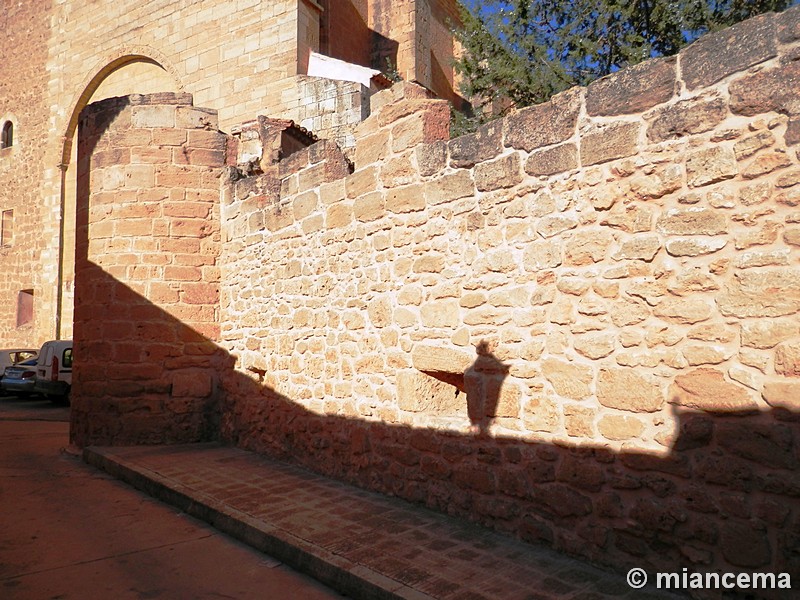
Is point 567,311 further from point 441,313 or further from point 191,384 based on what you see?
point 191,384

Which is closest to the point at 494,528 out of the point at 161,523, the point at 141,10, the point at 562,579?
the point at 562,579

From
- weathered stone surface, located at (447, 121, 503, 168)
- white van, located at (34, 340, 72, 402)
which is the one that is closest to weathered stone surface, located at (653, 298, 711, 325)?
weathered stone surface, located at (447, 121, 503, 168)

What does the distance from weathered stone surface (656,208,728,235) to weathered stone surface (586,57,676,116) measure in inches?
24.1

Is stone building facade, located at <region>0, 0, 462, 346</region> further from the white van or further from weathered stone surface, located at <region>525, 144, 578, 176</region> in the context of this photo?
weathered stone surface, located at <region>525, 144, 578, 176</region>

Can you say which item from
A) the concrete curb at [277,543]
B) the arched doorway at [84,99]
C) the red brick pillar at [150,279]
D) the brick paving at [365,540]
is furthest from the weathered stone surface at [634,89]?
the arched doorway at [84,99]

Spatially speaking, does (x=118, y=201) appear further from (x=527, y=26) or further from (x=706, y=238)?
(x=527, y=26)

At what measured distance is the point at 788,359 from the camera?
263 centimetres

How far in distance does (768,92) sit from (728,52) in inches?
12.1

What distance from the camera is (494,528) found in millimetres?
3811

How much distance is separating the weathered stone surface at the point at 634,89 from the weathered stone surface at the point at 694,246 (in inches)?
29.7

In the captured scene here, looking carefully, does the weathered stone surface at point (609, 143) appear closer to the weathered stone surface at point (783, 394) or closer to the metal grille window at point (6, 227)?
the weathered stone surface at point (783, 394)

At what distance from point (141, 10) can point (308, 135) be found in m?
9.19

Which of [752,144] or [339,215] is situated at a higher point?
[339,215]

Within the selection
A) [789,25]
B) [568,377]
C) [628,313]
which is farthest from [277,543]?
[789,25]
